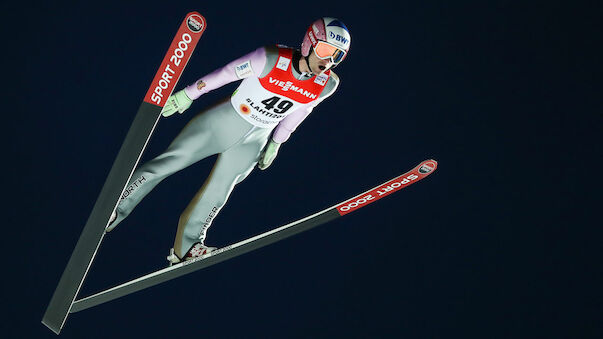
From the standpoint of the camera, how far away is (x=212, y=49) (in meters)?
3.28

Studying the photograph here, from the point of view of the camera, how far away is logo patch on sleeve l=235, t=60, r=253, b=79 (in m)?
2.64

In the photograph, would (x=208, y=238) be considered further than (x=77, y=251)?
Yes

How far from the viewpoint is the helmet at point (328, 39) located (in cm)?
256

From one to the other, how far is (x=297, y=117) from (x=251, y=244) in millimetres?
506

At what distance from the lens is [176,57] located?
244 cm

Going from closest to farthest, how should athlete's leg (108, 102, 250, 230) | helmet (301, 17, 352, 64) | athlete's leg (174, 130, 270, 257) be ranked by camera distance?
helmet (301, 17, 352, 64), athlete's leg (108, 102, 250, 230), athlete's leg (174, 130, 270, 257)

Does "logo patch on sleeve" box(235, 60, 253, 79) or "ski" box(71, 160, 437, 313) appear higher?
"logo patch on sleeve" box(235, 60, 253, 79)

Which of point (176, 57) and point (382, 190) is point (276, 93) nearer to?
point (176, 57)

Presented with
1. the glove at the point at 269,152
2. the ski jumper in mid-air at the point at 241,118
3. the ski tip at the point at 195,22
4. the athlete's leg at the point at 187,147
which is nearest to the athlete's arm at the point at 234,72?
the ski jumper in mid-air at the point at 241,118

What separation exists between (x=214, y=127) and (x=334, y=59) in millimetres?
512

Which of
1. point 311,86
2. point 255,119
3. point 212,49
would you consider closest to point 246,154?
point 255,119

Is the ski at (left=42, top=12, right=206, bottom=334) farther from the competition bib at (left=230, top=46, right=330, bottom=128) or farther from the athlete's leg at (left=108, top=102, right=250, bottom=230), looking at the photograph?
the competition bib at (left=230, top=46, right=330, bottom=128)

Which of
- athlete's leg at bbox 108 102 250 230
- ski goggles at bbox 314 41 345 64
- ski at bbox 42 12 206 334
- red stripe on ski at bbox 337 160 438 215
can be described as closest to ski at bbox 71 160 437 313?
red stripe on ski at bbox 337 160 438 215

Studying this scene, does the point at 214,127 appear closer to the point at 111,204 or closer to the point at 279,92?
the point at 279,92
